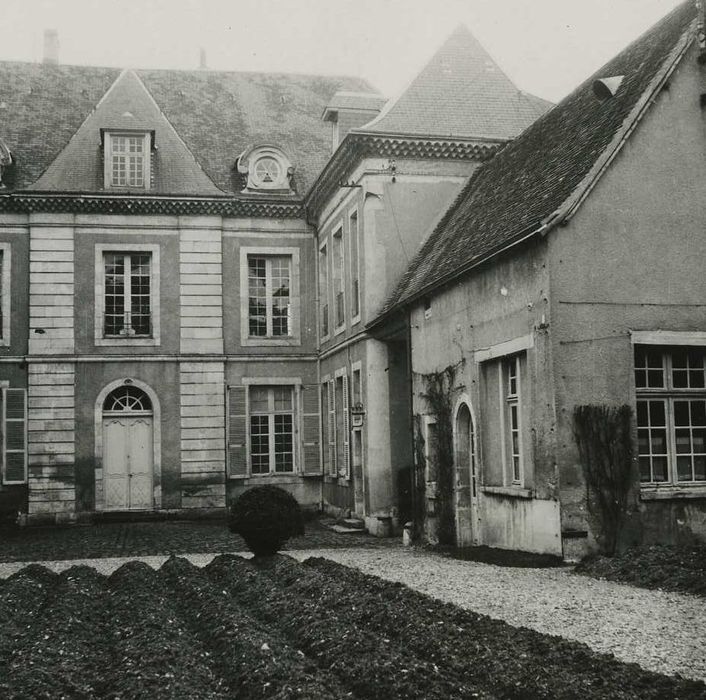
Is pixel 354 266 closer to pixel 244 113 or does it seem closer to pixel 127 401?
pixel 127 401

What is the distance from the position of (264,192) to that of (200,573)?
50.0 ft

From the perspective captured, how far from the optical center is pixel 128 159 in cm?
2481

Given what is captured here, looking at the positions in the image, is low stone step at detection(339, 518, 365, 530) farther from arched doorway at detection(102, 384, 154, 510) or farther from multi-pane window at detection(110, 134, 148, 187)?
multi-pane window at detection(110, 134, 148, 187)

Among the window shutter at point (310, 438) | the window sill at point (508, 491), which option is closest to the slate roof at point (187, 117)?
the window shutter at point (310, 438)

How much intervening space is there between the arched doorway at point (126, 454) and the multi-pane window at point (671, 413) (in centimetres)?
1457

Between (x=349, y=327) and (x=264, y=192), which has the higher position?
(x=264, y=192)

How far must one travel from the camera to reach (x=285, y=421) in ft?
83.9

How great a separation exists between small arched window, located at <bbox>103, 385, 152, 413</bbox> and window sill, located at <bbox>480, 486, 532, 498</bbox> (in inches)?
485

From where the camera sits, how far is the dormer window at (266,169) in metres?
25.5

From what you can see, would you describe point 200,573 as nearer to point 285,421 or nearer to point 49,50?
point 285,421

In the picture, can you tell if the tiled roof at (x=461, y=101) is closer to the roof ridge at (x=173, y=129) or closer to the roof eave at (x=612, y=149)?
the roof ridge at (x=173, y=129)

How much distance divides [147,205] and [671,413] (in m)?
15.3

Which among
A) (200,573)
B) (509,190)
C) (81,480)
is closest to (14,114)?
(81,480)

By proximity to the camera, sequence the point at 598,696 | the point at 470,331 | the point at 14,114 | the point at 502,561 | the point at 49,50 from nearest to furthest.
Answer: the point at 598,696, the point at 502,561, the point at 470,331, the point at 14,114, the point at 49,50
